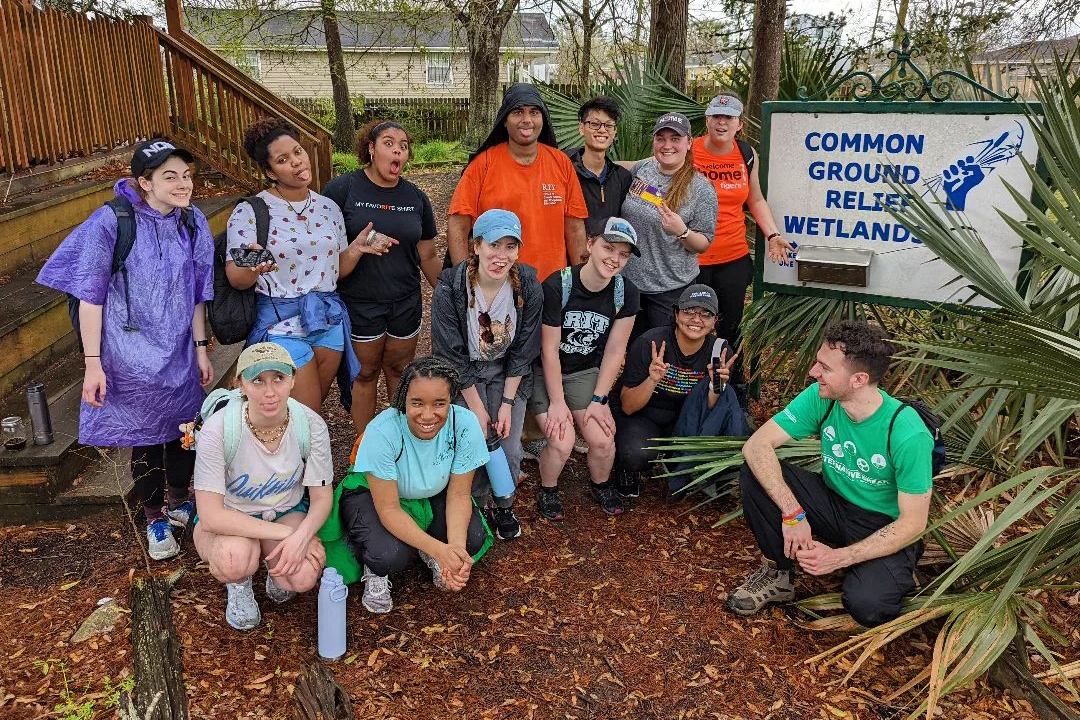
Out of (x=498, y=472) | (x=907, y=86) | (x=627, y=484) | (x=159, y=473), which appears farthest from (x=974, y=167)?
(x=159, y=473)

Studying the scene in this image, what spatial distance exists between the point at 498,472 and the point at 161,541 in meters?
1.50

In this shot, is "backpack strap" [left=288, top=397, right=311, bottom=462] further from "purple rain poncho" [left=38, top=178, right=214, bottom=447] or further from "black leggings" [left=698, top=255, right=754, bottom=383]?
"black leggings" [left=698, top=255, right=754, bottom=383]

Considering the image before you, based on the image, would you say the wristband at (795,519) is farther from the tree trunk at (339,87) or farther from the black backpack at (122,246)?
the tree trunk at (339,87)

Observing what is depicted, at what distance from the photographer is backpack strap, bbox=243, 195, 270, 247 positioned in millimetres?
3525

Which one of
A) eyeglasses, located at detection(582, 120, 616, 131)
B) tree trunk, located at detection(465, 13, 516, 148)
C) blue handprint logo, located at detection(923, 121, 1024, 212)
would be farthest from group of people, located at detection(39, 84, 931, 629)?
tree trunk, located at detection(465, 13, 516, 148)

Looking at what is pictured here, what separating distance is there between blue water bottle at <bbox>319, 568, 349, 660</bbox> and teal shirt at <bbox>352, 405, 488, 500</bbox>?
441 millimetres

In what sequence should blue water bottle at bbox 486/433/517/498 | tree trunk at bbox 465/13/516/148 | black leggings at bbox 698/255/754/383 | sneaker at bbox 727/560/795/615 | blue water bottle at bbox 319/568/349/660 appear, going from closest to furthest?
1. blue water bottle at bbox 319/568/349/660
2. sneaker at bbox 727/560/795/615
3. blue water bottle at bbox 486/433/517/498
4. black leggings at bbox 698/255/754/383
5. tree trunk at bbox 465/13/516/148

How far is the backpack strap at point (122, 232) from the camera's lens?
3.27m

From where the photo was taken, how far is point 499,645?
3166mm

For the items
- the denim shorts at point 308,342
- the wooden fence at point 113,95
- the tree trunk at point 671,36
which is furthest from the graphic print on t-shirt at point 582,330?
the wooden fence at point 113,95

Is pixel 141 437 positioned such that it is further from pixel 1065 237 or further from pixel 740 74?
pixel 740 74

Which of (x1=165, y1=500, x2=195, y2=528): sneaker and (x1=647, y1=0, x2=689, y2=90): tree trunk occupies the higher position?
(x1=647, y1=0, x2=689, y2=90): tree trunk

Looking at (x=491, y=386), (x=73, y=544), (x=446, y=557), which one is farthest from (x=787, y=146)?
(x=73, y=544)

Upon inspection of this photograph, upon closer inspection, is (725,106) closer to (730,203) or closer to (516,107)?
(730,203)
